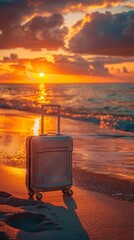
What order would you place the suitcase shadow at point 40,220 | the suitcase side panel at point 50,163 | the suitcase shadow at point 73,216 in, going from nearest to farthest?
1. the suitcase shadow at point 40,220
2. the suitcase shadow at point 73,216
3. the suitcase side panel at point 50,163

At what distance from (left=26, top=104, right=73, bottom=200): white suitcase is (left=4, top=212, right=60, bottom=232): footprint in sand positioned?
915 millimetres

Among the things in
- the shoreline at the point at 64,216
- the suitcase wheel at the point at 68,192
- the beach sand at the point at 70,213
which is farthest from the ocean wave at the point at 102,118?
the shoreline at the point at 64,216

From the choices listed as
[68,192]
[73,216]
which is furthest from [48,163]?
[73,216]

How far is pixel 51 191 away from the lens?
6.80 m

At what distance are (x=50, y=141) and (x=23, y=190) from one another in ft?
3.73

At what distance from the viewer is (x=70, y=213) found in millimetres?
5695

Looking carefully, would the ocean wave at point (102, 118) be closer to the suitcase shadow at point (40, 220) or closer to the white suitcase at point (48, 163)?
the white suitcase at point (48, 163)

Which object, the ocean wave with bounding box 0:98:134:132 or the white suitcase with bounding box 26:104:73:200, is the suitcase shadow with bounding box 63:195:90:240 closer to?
the white suitcase with bounding box 26:104:73:200

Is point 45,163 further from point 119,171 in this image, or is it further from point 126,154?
point 126,154

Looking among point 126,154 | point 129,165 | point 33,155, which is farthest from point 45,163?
point 126,154

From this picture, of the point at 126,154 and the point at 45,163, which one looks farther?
the point at 126,154

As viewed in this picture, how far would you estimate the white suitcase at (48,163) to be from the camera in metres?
6.23

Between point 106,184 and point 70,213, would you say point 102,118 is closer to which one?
point 106,184

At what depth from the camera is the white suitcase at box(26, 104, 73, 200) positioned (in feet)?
20.5
